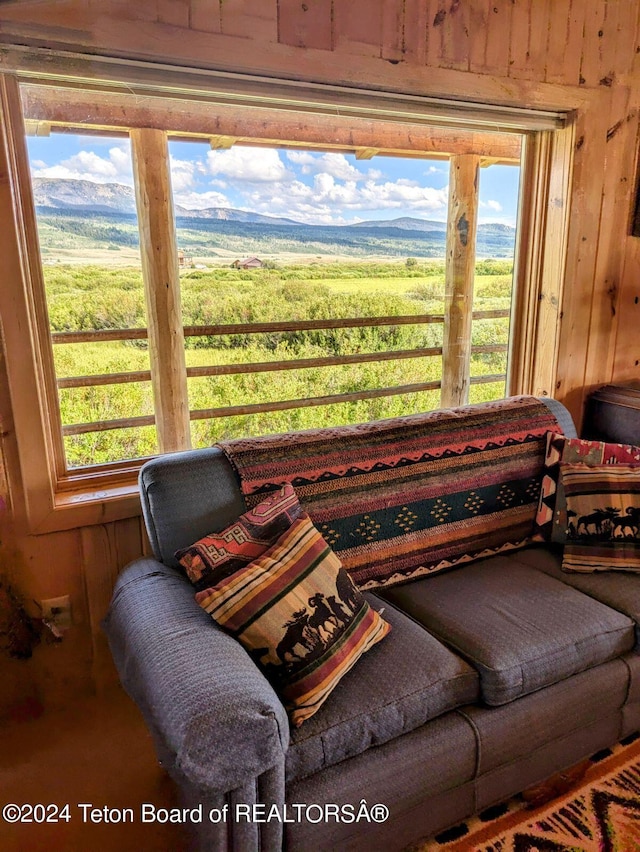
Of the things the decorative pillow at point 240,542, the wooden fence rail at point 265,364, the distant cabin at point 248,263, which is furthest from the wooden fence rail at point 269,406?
the decorative pillow at point 240,542

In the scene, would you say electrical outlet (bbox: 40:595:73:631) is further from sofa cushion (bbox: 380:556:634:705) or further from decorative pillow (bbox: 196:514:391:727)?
sofa cushion (bbox: 380:556:634:705)

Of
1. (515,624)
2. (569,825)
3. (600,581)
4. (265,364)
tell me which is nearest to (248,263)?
(265,364)

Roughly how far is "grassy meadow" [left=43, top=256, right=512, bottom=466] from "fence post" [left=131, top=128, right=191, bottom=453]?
33 mm

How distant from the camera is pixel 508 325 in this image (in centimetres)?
270

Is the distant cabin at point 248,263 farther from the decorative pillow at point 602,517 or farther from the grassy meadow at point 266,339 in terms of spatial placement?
the decorative pillow at point 602,517

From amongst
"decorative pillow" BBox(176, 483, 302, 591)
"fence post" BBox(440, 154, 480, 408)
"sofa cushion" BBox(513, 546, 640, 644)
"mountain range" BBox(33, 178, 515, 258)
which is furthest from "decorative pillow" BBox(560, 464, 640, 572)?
"mountain range" BBox(33, 178, 515, 258)

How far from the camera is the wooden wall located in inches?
64.2

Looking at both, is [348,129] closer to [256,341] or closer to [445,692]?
[256,341]

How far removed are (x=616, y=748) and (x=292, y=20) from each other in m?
2.42

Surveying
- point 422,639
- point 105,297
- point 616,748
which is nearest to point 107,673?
point 422,639

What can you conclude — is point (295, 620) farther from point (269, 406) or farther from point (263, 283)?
point (263, 283)

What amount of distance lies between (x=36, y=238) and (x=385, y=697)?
5.30ft

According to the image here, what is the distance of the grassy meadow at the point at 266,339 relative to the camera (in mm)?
1910

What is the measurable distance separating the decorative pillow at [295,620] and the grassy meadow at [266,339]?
33.0 inches
